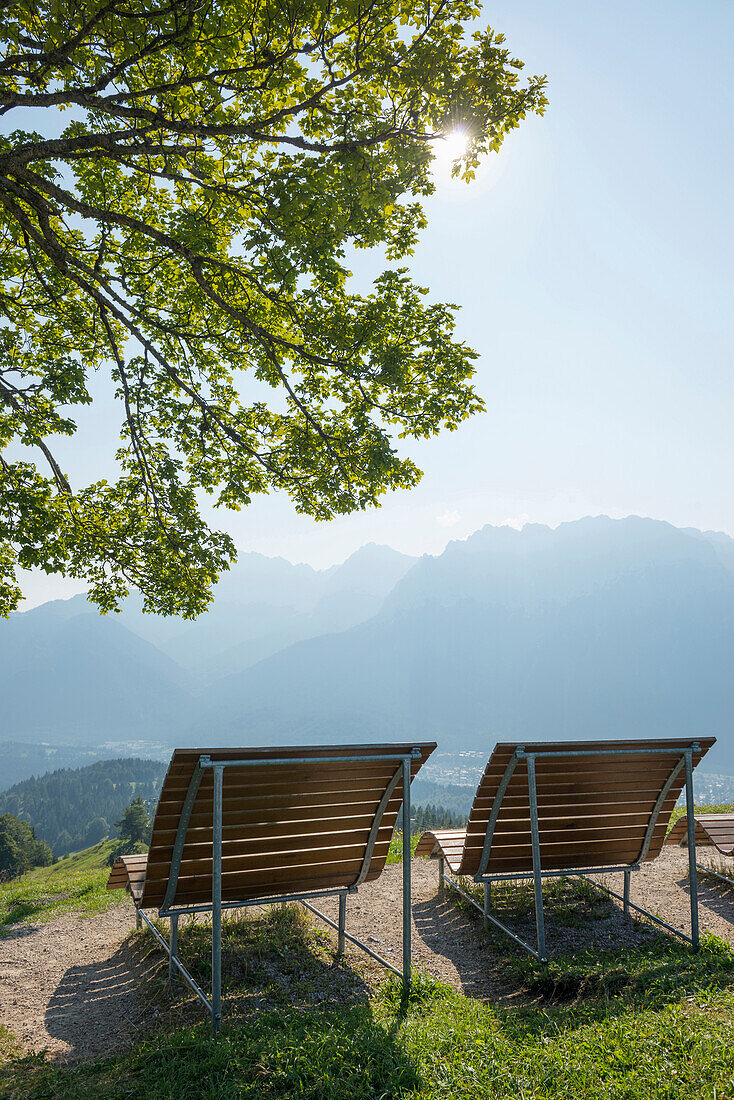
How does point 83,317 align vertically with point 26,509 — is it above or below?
above

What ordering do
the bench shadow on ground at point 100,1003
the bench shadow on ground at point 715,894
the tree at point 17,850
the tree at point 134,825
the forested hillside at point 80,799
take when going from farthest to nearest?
1. the forested hillside at point 80,799
2. the tree at point 134,825
3. the tree at point 17,850
4. the bench shadow on ground at point 715,894
5. the bench shadow on ground at point 100,1003

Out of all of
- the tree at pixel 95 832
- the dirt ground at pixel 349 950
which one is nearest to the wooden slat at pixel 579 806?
the dirt ground at pixel 349 950

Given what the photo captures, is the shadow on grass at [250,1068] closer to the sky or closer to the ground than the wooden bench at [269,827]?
closer to the ground

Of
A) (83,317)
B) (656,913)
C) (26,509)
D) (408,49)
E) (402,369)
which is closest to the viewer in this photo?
(408,49)

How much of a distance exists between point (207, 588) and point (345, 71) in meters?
7.25

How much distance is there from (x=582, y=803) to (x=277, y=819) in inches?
108

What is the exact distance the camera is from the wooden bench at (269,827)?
4250mm

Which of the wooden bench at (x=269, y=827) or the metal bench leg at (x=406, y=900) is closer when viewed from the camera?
the wooden bench at (x=269, y=827)

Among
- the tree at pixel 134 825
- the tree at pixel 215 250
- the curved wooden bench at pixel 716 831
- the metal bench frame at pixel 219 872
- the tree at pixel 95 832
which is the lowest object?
the tree at pixel 95 832

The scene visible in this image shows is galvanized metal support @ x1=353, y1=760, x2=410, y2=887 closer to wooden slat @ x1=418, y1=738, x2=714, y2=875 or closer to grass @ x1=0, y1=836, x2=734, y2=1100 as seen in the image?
grass @ x1=0, y1=836, x2=734, y2=1100

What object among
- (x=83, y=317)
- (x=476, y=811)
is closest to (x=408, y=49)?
(x=83, y=317)

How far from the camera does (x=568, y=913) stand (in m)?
6.27

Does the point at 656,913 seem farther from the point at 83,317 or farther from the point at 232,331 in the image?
the point at 83,317

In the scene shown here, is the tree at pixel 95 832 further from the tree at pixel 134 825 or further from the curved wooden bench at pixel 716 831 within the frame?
the curved wooden bench at pixel 716 831
